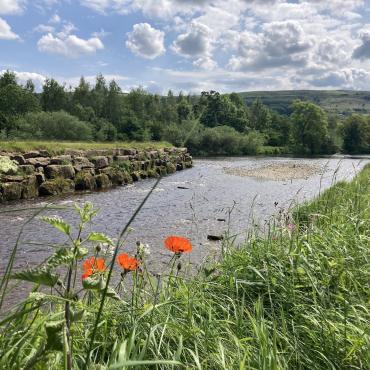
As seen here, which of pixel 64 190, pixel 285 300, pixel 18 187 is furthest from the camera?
pixel 64 190

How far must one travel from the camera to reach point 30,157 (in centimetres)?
2319

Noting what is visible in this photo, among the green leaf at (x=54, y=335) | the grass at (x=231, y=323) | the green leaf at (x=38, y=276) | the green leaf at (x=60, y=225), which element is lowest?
the grass at (x=231, y=323)

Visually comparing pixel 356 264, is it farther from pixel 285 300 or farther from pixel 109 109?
pixel 109 109

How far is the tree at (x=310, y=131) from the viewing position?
88688 millimetres

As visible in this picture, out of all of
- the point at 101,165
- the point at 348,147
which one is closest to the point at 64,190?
the point at 101,165

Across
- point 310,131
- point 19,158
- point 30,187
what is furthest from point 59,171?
point 310,131

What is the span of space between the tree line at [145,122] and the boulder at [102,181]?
25616 mm

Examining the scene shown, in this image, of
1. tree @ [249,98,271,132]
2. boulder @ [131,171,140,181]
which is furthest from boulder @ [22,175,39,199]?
tree @ [249,98,271,132]

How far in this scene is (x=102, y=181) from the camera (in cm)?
2486

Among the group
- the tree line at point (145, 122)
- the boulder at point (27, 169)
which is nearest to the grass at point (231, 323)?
the boulder at point (27, 169)

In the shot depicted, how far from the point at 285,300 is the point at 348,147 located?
102 metres

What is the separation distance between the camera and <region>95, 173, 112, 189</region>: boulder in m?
24.7

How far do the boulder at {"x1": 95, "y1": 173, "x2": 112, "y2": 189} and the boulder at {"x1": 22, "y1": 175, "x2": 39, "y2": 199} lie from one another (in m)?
4.52

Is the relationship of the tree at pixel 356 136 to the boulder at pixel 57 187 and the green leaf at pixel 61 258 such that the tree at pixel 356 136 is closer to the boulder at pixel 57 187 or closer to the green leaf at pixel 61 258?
the boulder at pixel 57 187
